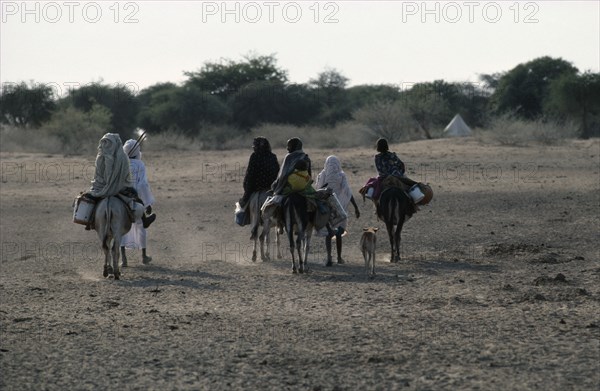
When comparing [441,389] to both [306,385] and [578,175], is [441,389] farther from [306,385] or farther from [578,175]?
[578,175]

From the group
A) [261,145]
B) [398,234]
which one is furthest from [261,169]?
[398,234]

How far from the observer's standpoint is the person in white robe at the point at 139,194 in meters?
17.3

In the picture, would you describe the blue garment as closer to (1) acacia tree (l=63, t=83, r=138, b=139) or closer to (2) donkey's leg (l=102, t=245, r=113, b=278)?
(2) donkey's leg (l=102, t=245, r=113, b=278)

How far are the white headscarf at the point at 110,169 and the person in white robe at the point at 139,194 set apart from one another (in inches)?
53.8

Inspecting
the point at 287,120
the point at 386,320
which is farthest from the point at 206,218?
the point at 287,120

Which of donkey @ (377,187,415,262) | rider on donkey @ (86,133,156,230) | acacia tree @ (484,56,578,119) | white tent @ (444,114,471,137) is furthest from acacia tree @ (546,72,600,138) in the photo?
rider on donkey @ (86,133,156,230)

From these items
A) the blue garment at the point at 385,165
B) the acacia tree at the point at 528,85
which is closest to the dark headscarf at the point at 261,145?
the blue garment at the point at 385,165

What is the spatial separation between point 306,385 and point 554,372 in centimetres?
189

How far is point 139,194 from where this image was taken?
57.3 ft

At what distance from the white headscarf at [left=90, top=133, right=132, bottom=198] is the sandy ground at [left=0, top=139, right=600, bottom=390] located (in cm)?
123

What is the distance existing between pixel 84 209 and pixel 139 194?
1.89 m

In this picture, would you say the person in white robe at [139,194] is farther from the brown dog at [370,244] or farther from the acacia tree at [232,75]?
the acacia tree at [232,75]

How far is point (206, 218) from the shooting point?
24703 millimetres

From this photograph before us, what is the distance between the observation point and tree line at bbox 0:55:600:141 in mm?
50500
